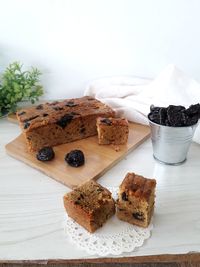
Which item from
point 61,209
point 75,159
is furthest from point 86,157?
point 61,209

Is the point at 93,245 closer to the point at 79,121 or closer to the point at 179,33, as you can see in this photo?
the point at 79,121

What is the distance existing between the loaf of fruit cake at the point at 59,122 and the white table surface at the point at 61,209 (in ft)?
0.30

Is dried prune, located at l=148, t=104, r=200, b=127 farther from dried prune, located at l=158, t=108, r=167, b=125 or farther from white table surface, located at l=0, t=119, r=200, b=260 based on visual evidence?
white table surface, located at l=0, t=119, r=200, b=260

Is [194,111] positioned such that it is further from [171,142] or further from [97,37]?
[97,37]

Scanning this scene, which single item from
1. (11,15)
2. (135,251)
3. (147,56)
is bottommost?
(135,251)

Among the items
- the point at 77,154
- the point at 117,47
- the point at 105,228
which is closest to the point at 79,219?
the point at 105,228

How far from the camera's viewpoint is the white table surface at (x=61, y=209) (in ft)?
1.94

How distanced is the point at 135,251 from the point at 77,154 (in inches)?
11.4

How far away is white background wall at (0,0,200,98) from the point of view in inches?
40.5

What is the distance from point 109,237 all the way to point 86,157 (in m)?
0.27

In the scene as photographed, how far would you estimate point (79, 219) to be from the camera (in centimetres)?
63

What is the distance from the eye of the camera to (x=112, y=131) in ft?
2.88

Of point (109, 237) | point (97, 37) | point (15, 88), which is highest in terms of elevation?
point (97, 37)

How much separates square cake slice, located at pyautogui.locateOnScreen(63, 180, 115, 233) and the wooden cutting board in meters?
0.09
